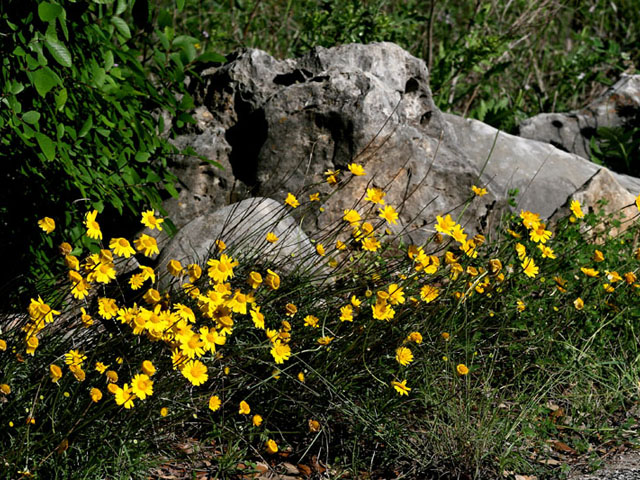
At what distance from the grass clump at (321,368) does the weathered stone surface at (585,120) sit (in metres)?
2.81

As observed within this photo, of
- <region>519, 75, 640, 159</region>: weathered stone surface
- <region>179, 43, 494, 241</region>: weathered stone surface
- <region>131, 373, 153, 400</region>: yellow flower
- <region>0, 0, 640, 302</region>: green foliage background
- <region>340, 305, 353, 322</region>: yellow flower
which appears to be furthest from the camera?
<region>519, 75, 640, 159</region>: weathered stone surface

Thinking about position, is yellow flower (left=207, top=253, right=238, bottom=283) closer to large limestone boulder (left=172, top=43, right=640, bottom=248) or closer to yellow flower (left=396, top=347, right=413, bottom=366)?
yellow flower (left=396, top=347, right=413, bottom=366)

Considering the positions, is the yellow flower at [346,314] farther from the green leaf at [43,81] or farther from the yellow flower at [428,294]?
the green leaf at [43,81]

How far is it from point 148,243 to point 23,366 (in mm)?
765

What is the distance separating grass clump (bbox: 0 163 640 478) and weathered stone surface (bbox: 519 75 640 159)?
281 cm

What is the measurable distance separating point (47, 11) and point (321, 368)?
1.59m

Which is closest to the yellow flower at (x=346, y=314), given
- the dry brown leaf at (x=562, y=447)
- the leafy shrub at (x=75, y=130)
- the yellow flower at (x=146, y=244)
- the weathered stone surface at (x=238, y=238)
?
the weathered stone surface at (x=238, y=238)

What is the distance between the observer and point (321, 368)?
9.60 ft

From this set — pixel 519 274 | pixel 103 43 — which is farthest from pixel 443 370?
pixel 103 43

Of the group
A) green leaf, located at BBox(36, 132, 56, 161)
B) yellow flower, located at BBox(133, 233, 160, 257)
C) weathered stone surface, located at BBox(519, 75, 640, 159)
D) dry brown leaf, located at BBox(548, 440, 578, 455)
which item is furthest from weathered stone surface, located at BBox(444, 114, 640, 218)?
yellow flower, located at BBox(133, 233, 160, 257)

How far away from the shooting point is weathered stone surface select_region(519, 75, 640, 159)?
6.25m

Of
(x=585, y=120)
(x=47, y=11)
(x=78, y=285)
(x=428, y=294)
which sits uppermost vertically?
(x=47, y=11)

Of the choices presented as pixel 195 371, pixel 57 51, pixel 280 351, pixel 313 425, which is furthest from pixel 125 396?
pixel 57 51

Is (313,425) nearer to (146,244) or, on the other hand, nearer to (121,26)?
(146,244)
